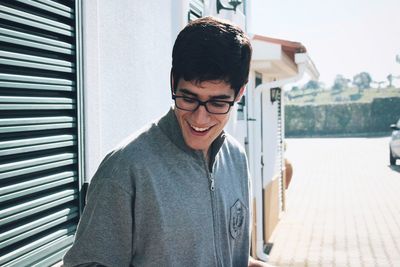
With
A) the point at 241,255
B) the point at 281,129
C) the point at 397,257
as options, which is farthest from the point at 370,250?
the point at 241,255

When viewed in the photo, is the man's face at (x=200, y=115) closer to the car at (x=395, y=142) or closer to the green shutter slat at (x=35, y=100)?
the green shutter slat at (x=35, y=100)

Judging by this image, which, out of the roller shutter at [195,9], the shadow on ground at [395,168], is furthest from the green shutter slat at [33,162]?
the shadow on ground at [395,168]

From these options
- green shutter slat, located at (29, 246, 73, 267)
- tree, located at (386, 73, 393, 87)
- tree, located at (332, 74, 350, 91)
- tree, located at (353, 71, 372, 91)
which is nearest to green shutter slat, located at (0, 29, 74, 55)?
A: green shutter slat, located at (29, 246, 73, 267)

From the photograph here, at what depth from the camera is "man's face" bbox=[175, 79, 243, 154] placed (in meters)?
1.46

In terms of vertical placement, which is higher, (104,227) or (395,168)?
(104,227)

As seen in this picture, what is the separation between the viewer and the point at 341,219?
955cm

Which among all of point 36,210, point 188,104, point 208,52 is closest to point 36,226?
point 36,210

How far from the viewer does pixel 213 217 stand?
1500 mm

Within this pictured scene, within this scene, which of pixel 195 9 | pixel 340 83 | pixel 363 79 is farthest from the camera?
pixel 340 83

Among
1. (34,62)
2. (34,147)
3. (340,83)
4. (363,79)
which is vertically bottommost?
(34,147)

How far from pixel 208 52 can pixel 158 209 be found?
50cm

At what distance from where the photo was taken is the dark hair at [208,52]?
1406 mm

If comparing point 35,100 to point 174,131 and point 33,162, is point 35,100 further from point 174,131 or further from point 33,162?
point 174,131

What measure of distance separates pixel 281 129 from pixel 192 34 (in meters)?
9.72
